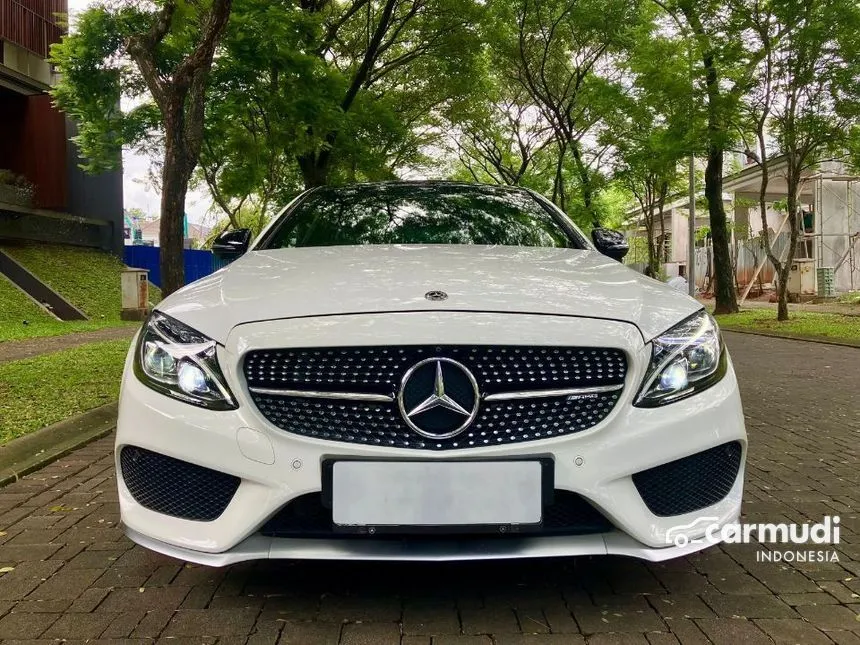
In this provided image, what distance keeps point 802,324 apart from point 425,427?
14116 mm

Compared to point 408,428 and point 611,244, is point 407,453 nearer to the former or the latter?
point 408,428

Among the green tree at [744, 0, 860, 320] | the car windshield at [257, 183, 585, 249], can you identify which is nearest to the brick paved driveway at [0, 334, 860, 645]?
the car windshield at [257, 183, 585, 249]

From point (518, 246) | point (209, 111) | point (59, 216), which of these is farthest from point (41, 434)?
point (59, 216)

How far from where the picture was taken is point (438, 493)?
196 cm

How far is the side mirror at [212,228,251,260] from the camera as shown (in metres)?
3.45

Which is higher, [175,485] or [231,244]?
[231,244]

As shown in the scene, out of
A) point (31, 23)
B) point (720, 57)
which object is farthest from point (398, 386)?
point (31, 23)

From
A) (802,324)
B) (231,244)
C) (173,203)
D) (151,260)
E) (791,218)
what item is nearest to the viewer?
(231,244)

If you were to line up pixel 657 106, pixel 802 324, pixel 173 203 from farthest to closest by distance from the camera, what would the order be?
pixel 657 106 → pixel 802 324 → pixel 173 203

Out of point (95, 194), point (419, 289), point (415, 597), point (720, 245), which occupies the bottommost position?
point (415, 597)

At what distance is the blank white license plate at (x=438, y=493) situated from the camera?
6.43 feet

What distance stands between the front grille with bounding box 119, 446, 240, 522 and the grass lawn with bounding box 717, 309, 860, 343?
11.4 meters

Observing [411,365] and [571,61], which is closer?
[411,365]

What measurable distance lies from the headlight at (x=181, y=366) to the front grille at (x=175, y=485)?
0.63ft
